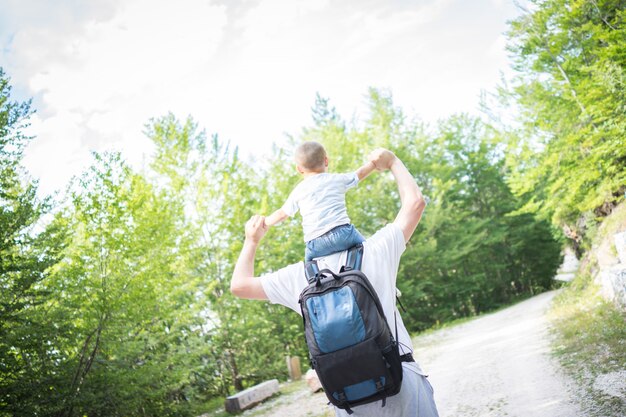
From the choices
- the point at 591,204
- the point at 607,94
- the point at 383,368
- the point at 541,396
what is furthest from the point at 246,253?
the point at 591,204

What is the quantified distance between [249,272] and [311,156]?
598mm

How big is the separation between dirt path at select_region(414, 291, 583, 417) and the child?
376 cm

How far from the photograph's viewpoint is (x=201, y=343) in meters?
10.2

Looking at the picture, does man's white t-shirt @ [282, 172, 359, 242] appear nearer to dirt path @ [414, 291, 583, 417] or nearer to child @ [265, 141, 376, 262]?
child @ [265, 141, 376, 262]

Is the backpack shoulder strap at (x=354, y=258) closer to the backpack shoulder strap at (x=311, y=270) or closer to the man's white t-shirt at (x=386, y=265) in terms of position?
the man's white t-shirt at (x=386, y=265)

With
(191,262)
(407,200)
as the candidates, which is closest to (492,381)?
(407,200)

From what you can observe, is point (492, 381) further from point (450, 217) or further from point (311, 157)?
point (450, 217)

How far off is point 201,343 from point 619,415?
8646 mm

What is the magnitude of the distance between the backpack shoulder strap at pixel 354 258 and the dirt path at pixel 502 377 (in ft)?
12.2

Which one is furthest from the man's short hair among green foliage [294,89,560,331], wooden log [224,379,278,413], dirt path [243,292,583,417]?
green foliage [294,89,560,331]

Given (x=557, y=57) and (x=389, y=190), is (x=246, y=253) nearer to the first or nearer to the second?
(x=557, y=57)

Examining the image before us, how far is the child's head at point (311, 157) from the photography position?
1909 millimetres

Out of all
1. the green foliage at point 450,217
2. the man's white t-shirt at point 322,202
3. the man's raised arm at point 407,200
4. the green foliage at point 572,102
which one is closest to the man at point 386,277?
the man's raised arm at point 407,200

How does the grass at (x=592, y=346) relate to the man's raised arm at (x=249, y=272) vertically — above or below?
below
